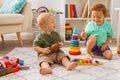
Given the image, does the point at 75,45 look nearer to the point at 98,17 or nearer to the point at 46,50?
the point at 98,17

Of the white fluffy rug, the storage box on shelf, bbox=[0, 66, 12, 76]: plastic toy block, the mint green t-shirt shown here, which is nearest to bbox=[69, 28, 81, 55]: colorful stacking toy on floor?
the mint green t-shirt

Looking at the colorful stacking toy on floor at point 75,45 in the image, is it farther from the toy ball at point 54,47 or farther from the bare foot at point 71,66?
the bare foot at point 71,66

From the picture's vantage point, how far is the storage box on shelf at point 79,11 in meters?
2.88

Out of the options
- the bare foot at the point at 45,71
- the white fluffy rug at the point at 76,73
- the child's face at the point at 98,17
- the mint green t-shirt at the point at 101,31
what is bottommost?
the white fluffy rug at the point at 76,73

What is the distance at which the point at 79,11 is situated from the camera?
10.1ft

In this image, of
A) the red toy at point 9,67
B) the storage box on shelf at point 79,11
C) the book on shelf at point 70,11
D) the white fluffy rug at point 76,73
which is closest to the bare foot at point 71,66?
the white fluffy rug at point 76,73

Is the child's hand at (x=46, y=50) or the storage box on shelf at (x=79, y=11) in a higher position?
the storage box on shelf at (x=79, y=11)

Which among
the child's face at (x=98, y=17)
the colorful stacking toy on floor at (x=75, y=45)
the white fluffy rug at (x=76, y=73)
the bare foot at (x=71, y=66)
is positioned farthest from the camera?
the colorful stacking toy on floor at (x=75, y=45)

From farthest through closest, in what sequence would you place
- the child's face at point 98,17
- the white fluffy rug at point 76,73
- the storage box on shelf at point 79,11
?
the storage box on shelf at point 79,11 → the child's face at point 98,17 → the white fluffy rug at point 76,73

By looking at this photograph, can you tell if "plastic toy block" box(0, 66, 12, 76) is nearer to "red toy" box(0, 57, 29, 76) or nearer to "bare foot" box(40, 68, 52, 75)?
"red toy" box(0, 57, 29, 76)

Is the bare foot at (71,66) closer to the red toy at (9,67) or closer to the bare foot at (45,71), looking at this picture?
the bare foot at (45,71)

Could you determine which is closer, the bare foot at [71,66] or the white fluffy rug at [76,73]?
the white fluffy rug at [76,73]

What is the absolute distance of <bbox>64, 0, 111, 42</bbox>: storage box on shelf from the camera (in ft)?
9.46

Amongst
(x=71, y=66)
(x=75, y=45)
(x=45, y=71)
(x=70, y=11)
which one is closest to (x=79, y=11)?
(x=70, y=11)
